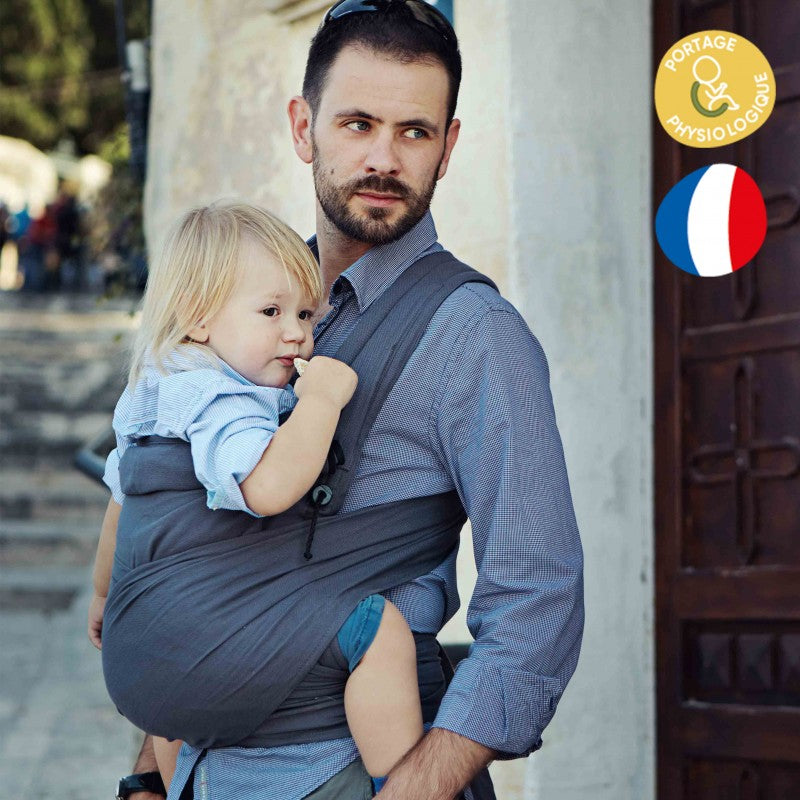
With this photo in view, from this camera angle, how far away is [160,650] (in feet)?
6.15

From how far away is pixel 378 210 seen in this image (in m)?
2.20

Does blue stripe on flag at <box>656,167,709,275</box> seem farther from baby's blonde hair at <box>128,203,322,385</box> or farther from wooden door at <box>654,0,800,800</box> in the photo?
baby's blonde hair at <box>128,203,322,385</box>

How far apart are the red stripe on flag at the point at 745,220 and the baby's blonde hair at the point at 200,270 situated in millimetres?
1710

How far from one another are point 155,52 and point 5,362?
10067 mm

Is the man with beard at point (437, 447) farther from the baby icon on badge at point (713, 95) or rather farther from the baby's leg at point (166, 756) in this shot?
the baby icon on badge at point (713, 95)

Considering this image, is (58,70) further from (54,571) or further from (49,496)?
(54,571)

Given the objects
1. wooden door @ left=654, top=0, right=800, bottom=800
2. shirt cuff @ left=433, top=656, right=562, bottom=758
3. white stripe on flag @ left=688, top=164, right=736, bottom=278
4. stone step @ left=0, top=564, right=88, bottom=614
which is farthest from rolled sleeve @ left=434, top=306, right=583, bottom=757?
stone step @ left=0, top=564, right=88, bottom=614

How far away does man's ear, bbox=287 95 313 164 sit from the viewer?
7.82 ft

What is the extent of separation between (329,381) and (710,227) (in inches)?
70.4

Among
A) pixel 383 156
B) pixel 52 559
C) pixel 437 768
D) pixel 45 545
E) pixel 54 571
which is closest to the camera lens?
pixel 437 768

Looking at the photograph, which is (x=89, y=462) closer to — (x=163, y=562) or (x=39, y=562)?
(x=163, y=562)

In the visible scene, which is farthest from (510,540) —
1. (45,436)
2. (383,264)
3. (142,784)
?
(45,436)

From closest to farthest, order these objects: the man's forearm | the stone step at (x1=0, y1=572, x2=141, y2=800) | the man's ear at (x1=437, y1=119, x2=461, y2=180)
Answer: the man's forearm, the man's ear at (x1=437, y1=119, x2=461, y2=180), the stone step at (x1=0, y1=572, x2=141, y2=800)

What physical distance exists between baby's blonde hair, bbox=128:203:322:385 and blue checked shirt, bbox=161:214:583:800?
26cm
